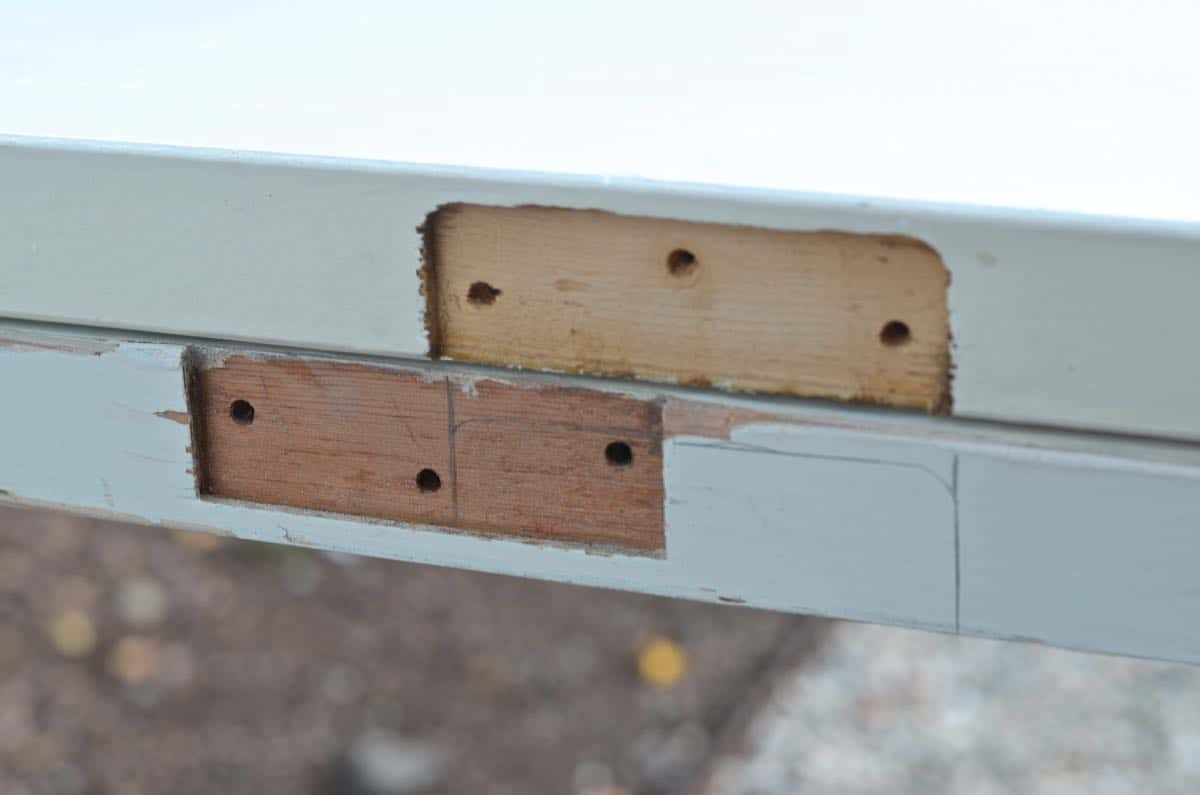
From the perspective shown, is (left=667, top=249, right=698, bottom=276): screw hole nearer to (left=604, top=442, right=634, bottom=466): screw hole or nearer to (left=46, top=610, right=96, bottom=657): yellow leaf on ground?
(left=604, top=442, right=634, bottom=466): screw hole

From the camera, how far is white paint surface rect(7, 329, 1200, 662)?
57cm

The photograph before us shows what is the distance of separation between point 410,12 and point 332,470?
0.30 metres

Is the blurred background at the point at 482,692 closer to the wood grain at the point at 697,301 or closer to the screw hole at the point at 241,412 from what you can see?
the screw hole at the point at 241,412

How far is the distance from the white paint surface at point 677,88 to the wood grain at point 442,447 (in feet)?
0.37

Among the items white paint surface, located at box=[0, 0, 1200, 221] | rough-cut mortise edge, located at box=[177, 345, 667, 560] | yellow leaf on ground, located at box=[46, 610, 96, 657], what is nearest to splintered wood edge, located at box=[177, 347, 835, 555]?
rough-cut mortise edge, located at box=[177, 345, 667, 560]

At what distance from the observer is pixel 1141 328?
529 mm

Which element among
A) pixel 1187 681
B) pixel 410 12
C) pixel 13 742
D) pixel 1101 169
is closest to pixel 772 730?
pixel 1187 681

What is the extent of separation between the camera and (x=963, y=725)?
233 centimetres

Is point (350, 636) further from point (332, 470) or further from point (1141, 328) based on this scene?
point (1141, 328)

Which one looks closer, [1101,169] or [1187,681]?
[1101,169]

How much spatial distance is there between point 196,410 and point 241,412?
0.9 inches

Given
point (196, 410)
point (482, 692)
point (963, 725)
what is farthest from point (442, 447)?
point (963, 725)

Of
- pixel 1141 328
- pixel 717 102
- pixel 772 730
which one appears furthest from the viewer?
pixel 772 730

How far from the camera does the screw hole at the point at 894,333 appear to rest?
1.90 ft
